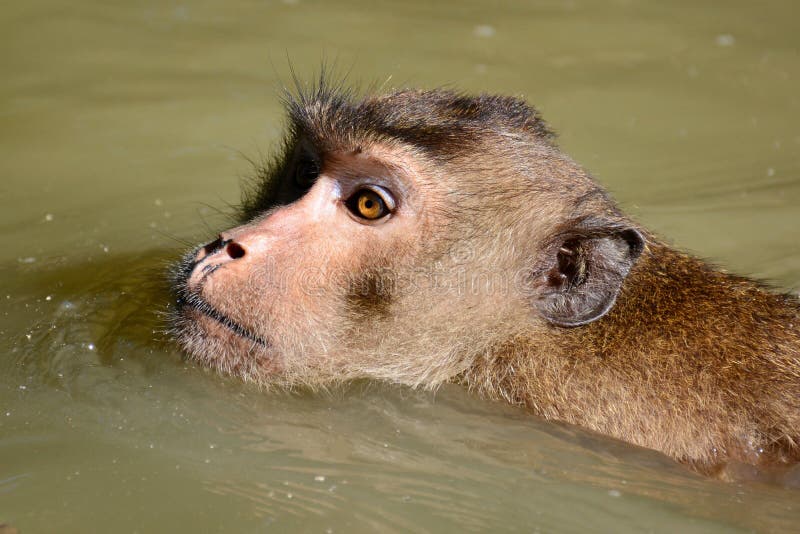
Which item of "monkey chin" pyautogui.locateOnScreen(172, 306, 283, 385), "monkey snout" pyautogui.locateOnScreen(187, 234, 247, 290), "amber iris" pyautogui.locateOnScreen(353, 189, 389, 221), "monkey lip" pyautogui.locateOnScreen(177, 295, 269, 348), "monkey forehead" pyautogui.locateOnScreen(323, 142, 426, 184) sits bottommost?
"monkey chin" pyautogui.locateOnScreen(172, 306, 283, 385)

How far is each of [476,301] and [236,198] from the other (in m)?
2.76

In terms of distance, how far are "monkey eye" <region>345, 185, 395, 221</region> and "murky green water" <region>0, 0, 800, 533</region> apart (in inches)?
33.6

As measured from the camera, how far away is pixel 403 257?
4.38 m

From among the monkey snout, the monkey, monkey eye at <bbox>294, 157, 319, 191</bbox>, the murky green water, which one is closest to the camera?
the murky green water

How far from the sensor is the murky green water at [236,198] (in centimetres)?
383

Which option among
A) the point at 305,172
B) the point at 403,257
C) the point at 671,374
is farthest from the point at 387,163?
the point at 671,374

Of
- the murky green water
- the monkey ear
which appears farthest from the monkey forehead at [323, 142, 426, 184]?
the murky green water

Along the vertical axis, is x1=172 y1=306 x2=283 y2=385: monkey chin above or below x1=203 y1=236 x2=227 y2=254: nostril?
below

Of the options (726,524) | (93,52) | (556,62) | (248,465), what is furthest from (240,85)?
(726,524)

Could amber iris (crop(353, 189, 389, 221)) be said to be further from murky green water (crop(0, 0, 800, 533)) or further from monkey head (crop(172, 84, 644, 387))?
murky green water (crop(0, 0, 800, 533))

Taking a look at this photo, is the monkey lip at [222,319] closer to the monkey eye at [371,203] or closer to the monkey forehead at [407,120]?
the monkey eye at [371,203]

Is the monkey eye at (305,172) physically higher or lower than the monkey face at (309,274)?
higher

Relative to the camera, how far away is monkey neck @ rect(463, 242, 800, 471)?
4375mm

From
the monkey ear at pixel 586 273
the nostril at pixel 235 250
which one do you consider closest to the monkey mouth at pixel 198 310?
the nostril at pixel 235 250
